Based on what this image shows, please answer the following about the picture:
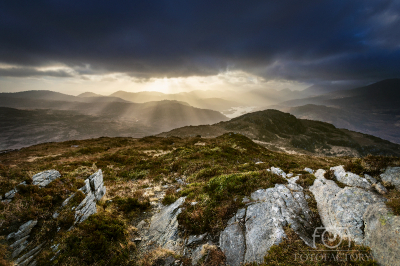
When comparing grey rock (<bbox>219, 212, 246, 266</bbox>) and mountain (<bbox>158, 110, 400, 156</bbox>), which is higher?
grey rock (<bbox>219, 212, 246, 266</bbox>)

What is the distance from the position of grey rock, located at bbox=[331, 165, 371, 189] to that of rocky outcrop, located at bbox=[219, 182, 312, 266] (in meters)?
2.16

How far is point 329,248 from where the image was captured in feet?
17.9

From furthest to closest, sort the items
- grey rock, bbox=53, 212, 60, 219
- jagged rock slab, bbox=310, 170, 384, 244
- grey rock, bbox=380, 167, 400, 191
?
grey rock, bbox=53, 212, 60, 219
grey rock, bbox=380, 167, 400, 191
jagged rock slab, bbox=310, 170, 384, 244

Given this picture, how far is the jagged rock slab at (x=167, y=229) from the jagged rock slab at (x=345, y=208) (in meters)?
6.81

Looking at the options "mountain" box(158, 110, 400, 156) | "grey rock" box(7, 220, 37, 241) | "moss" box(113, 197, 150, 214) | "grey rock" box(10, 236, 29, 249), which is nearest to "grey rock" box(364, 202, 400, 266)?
"moss" box(113, 197, 150, 214)

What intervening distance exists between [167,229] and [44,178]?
8.30 meters

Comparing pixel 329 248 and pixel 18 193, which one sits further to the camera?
pixel 18 193

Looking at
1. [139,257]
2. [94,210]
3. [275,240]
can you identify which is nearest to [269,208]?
[275,240]

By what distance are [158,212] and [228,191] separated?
509cm

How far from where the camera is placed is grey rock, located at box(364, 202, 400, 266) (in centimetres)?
441

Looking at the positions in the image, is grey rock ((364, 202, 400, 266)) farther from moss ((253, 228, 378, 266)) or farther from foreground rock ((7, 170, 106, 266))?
foreground rock ((7, 170, 106, 266))

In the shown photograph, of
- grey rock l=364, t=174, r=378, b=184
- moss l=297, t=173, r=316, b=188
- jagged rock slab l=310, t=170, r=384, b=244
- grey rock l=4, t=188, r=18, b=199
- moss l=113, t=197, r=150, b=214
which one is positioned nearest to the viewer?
jagged rock slab l=310, t=170, r=384, b=244

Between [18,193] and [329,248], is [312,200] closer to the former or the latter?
[329,248]

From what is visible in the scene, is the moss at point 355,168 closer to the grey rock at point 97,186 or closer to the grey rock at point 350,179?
the grey rock at point 350,179
